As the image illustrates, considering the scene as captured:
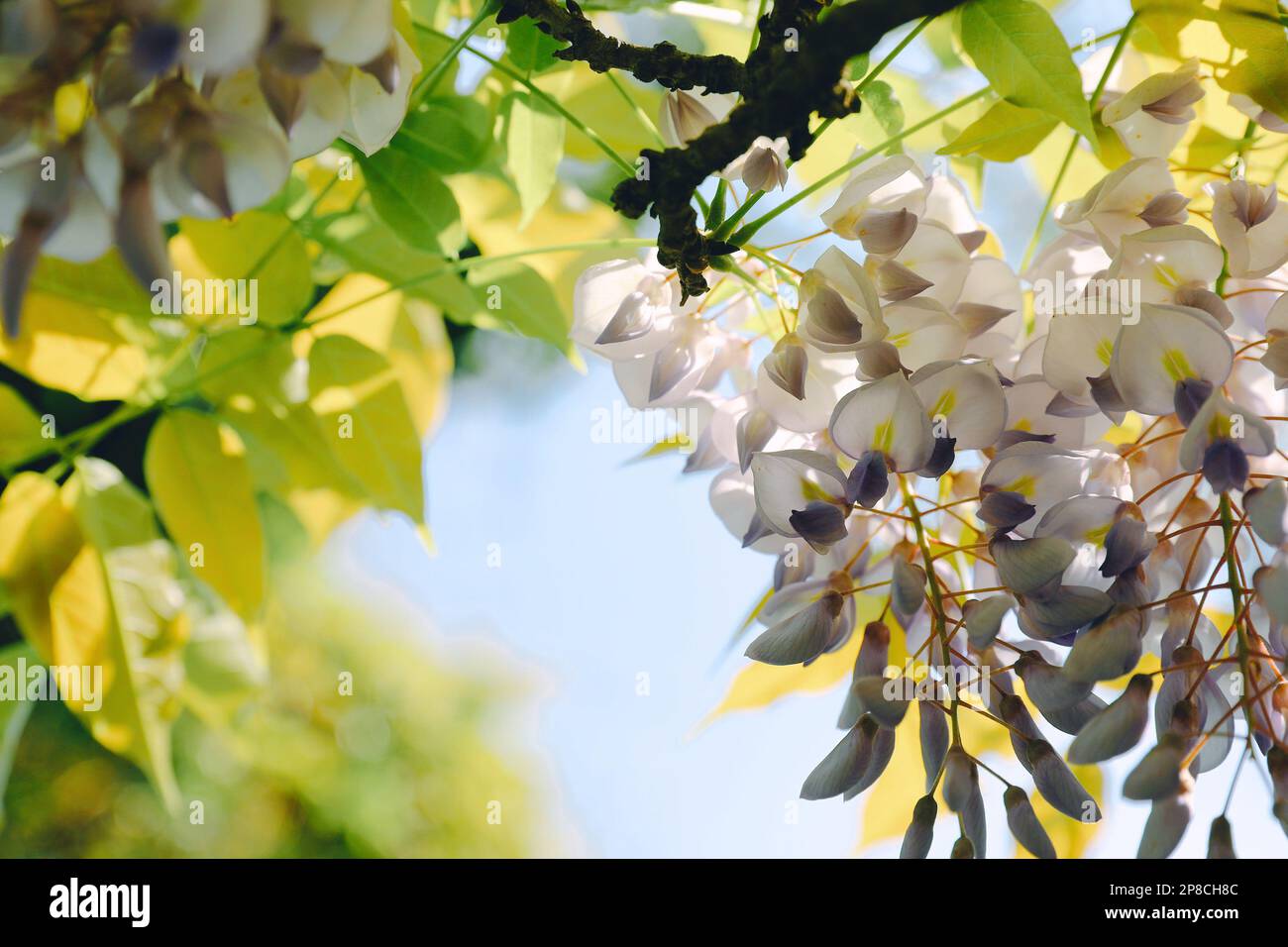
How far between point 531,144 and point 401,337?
0.41ft

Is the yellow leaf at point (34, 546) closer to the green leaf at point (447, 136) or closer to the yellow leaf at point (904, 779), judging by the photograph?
the green leaf at point (447, 136)

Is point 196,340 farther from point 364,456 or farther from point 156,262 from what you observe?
point 156,262

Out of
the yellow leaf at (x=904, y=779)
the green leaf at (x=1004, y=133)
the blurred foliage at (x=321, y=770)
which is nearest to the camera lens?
the green leaf at (x=1004, y=133)

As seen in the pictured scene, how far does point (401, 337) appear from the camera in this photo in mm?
394

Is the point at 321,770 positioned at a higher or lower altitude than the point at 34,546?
lower

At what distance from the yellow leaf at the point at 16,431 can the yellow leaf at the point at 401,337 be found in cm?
10

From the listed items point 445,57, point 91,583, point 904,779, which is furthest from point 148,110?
point 904,779

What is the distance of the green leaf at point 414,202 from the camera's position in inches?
10.8

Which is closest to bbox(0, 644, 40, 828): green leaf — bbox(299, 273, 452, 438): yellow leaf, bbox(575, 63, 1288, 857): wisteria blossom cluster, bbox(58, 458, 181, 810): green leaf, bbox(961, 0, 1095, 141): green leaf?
bbox(58, 458, 181, 810): green leaf

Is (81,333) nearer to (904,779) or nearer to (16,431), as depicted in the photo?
(16,431)

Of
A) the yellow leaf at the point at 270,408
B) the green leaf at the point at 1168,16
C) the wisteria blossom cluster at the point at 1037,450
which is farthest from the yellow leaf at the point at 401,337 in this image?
the green leaf at the point at 1168,16
